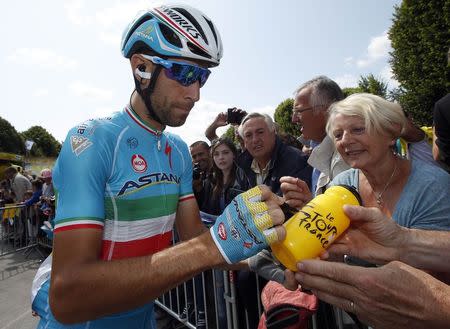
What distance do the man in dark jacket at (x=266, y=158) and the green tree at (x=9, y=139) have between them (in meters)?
74.8

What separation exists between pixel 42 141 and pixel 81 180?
319 ft

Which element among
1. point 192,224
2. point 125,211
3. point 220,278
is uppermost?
point 125,211

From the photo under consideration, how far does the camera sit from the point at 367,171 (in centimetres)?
238

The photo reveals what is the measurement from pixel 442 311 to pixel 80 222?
1.53 meters

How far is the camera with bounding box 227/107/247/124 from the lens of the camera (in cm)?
503

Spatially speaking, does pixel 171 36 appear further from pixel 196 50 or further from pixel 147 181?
pixel 147 181

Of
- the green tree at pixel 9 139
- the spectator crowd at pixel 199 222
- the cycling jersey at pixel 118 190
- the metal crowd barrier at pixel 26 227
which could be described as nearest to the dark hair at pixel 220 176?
the spectator crowd at pixel 199 222

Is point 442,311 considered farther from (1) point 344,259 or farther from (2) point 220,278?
(2) point 220,278

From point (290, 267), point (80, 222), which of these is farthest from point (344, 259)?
point (80, 222)

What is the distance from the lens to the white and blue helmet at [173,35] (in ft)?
6.32

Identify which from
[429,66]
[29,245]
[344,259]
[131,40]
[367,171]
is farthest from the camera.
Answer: [429,66]

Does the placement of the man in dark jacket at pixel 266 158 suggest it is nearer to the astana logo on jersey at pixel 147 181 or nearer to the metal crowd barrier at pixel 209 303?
the metal crowd barrier at pixel 209 303

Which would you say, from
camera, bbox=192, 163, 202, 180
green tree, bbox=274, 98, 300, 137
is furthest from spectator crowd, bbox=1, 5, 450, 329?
green tree, bbox=274, 98, 300, 137

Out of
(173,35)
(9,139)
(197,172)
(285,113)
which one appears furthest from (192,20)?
(9,139)
